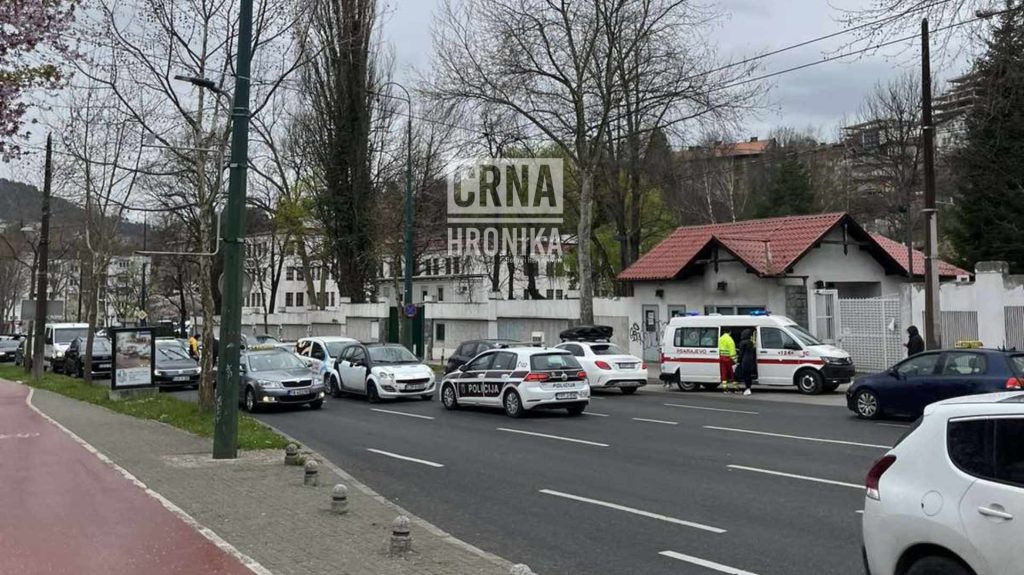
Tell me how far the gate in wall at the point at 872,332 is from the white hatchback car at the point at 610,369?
8.00 meters

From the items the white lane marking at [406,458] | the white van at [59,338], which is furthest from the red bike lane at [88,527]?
the white van at [59,338]

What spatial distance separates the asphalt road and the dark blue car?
1.91ft

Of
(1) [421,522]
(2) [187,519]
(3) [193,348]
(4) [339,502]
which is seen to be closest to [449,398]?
(4) [339,502]

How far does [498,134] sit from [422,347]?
12131 mm

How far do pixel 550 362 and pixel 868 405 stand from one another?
6324 millimetres

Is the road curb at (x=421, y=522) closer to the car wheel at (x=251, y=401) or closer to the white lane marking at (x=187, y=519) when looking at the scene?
the white lane marking at (x=187, y=519)

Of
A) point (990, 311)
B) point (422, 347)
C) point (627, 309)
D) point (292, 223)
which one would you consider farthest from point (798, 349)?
point (292, 223)

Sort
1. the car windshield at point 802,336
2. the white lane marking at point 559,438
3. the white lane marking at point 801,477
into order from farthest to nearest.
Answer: the car windshield at point 802,336 → the white lane marking at point 559,438 → the white lane marking at point 801,477

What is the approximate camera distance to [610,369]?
23688mm

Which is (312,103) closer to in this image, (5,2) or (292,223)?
(292,223)

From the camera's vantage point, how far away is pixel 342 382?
23.9m

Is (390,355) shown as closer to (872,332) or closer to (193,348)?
(193,348)

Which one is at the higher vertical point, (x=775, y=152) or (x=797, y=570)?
(x=775, y=152)

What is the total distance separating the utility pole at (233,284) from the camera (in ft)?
40.2
